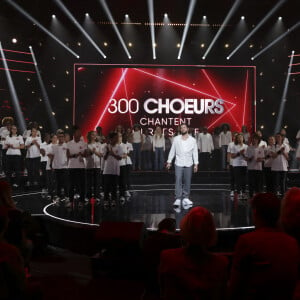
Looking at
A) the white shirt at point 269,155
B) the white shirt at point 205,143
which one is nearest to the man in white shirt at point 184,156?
the white shirt at point 269,155

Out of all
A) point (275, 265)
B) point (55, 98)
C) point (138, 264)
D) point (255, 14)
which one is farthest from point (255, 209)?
point (55, 98)

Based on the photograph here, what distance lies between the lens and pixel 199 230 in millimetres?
2357

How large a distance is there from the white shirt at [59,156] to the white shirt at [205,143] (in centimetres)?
622

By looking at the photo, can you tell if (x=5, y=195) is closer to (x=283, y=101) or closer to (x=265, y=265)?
(x=265, y=265)

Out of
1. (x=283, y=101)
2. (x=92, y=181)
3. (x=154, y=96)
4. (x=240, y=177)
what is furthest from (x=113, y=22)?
(x=240, y=177)

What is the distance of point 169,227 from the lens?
13.7 ft

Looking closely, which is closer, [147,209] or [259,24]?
[147,209]

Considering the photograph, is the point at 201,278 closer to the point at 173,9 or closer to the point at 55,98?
the point at 173,9

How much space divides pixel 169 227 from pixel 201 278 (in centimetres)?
182

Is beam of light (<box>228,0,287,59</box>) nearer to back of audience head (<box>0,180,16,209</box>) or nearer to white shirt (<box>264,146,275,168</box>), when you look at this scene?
white shirt (<box>264,146,275,168</box>)

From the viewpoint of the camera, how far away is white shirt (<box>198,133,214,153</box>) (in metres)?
14.9

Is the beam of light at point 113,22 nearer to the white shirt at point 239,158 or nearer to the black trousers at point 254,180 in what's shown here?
the white shirt at point 239,158

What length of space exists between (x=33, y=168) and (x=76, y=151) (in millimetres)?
3633

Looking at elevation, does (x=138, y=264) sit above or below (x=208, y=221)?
below
